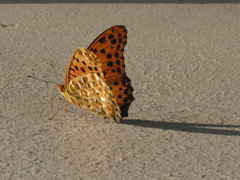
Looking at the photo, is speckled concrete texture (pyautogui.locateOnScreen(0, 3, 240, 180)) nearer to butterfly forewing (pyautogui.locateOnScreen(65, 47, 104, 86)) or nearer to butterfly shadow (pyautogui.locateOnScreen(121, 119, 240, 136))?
butterfly shadow (pyautogui.locateOnScreen(121, 119, 240, 136))

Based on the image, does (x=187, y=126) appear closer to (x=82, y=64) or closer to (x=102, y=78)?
(x=102, y=78)

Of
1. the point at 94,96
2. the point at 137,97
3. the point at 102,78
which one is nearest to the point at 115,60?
the point at 102,78

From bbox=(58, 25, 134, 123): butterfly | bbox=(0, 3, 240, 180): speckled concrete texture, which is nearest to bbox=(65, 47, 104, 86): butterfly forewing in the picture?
bbox=(58, 25, 134, 123): butterfly

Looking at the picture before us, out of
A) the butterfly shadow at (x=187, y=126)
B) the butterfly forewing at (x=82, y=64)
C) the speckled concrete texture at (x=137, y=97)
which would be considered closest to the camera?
the speckled concrete texture at (x=137, y=97)

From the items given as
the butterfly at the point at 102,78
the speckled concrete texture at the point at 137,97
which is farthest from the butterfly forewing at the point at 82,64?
the speckled concrete texture at the point at 137,97

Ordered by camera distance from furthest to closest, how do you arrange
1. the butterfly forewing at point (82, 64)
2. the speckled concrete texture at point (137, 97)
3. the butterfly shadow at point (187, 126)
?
the butterfly shadow at point (187, 126) → the butterfly forewing at point (82, 64) → the speckled concrete texture at point (137, 97)

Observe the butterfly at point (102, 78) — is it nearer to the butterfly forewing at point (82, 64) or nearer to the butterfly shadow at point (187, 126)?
the butterfly forewing at point (82, 64)

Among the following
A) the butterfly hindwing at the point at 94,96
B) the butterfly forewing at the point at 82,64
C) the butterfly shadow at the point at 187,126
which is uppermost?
the butterfly forewing at the point at 82,64
